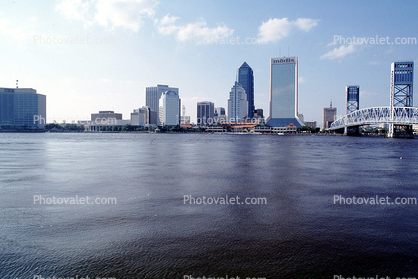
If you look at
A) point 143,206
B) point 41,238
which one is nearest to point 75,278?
point 41,238

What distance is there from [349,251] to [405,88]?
15978cm

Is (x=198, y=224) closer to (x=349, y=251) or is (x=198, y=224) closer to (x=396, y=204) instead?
(x=349, y=251)

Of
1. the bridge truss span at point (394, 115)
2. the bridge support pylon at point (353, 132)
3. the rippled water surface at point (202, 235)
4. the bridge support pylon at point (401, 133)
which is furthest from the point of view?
the bridge support pylon at point (353, 132)

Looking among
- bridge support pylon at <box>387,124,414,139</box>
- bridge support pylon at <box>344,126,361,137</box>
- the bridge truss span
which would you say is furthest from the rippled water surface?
bridge support pylon at <box>344,126,361,137</box>

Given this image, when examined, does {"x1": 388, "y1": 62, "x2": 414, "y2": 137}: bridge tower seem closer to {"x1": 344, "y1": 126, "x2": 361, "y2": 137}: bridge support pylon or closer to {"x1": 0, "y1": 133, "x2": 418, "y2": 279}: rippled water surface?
{"x1": 344, "y1": 126, "x2": 361, "y2": 137}: bridge support pylon

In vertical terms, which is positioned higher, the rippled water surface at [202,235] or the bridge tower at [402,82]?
the bridge tower at [402,82]

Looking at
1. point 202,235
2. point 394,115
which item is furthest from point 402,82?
point 202,235

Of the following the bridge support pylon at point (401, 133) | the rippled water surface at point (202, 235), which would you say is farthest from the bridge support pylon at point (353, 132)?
the rippled water surface at point (202, 235)

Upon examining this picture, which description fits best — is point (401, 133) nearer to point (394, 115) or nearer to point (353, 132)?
point (394, 115)

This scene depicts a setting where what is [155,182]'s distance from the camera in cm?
1841

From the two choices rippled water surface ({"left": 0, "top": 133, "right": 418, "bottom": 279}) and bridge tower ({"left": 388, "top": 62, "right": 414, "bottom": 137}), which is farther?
bridge tower ({"left": 388, "top": 62, "right": 414, "bottom": 137})

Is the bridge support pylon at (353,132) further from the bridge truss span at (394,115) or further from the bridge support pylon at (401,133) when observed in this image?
the bridge support pylon at (401,133)

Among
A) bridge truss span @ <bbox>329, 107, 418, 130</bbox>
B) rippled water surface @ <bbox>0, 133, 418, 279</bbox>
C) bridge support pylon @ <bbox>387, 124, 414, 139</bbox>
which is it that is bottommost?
rippled water surface @ <bbox>0, 133, 418, 279</bbox>

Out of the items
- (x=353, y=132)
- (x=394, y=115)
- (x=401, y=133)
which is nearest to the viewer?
(x=394, y=115)
